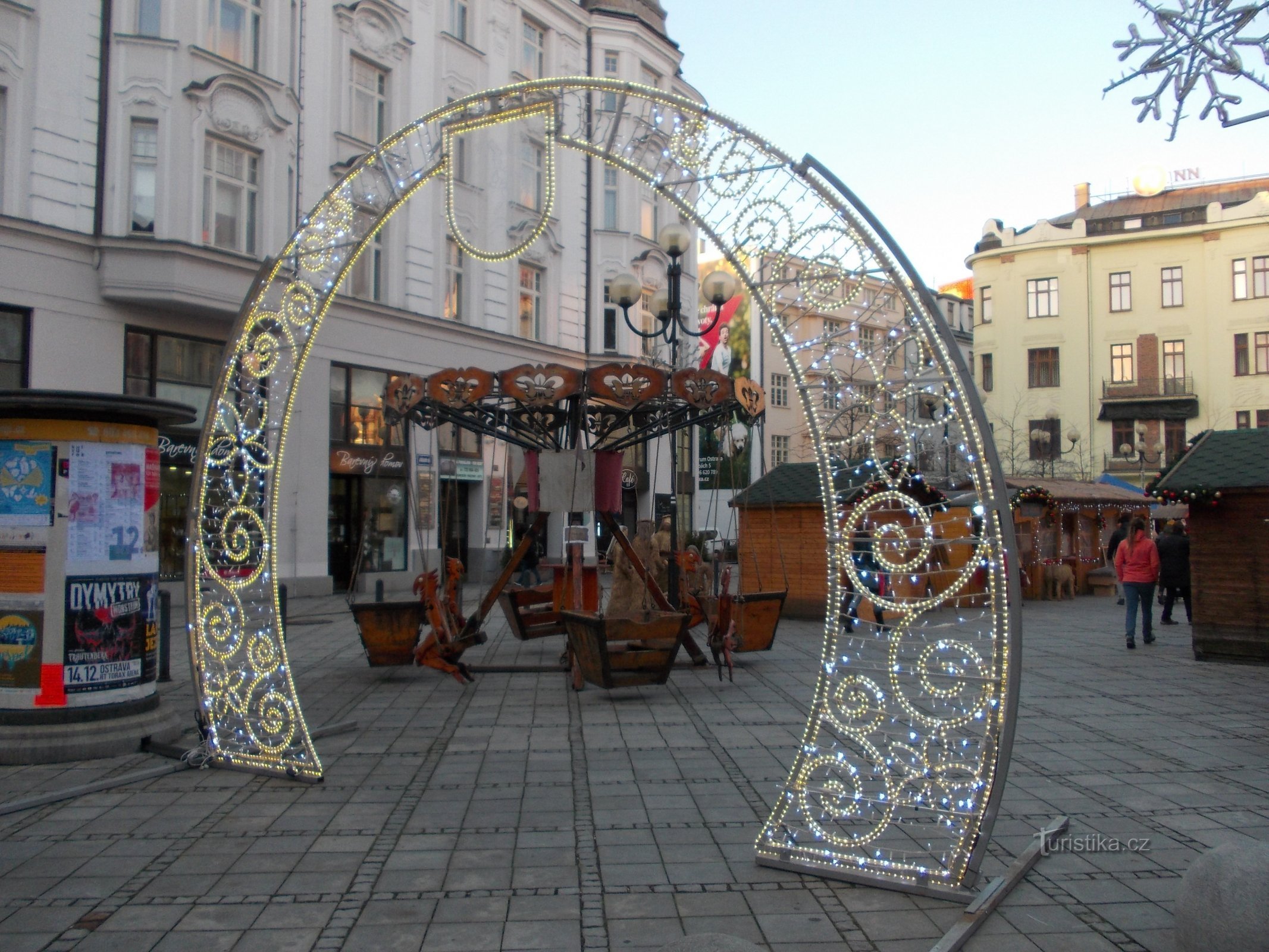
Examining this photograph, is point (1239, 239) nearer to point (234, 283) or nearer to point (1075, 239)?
point (1075, 239)

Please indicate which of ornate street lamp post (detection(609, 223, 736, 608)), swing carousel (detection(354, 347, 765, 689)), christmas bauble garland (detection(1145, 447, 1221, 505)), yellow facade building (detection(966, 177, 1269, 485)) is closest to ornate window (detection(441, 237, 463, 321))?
swing carousel (detection(354, 347, 765, 689))

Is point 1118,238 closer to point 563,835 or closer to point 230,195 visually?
point 230,195

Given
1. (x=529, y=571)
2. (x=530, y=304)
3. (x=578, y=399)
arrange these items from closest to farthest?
(x=578, y=399) < (x=529, y=571) < (x=530, y=304)

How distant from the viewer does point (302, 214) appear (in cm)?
1559

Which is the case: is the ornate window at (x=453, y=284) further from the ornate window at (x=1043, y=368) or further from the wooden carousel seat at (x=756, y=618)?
the ornate window at (x=1043, y=368)

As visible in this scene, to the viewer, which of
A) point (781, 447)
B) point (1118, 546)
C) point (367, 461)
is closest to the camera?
point (1118, 546)

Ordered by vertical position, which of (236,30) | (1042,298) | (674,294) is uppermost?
(1042,298)

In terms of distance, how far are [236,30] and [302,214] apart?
5.11 metres

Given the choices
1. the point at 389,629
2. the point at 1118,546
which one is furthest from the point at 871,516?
the point at 1118,546

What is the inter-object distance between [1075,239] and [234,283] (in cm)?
4079

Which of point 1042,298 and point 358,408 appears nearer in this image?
point 358,408

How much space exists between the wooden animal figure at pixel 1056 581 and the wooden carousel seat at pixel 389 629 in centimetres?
1599

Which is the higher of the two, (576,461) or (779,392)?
(779,392)

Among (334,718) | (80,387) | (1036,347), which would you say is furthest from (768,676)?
(1036,347)
